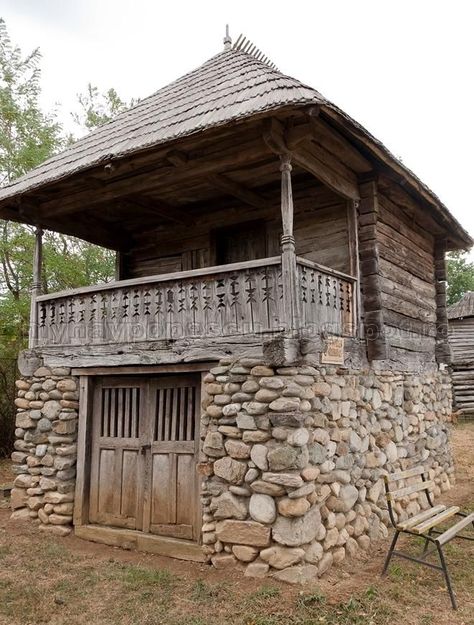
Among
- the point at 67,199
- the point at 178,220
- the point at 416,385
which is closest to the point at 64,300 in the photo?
the point at 67,199

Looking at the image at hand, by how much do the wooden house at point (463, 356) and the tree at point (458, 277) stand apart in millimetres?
14509

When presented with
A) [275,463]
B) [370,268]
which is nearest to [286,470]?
[275,463]

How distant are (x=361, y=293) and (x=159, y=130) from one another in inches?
138

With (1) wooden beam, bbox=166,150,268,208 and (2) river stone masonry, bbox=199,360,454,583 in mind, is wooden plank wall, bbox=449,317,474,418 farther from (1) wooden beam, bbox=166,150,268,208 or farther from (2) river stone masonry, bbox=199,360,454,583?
(1) wooden beam, bbox=166,150,268,208

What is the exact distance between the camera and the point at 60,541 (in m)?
7.11

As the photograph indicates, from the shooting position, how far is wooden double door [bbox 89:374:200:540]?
6723mm

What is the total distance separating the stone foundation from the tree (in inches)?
1146

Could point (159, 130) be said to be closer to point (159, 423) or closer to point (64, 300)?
point (64, 300)

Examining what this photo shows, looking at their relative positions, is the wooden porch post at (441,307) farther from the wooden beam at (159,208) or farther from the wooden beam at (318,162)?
the wooden beam at (159,208)

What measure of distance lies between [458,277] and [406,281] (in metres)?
28.1

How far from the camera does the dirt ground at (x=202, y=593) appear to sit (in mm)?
4805

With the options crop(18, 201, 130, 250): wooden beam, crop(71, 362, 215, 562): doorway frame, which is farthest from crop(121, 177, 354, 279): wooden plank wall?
crop(71, 362, 215, 562): doorway frame

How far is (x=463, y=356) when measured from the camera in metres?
19.7

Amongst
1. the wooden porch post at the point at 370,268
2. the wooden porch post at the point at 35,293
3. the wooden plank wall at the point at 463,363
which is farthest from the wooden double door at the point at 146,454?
the wooden plank wall at the point at 463,363
